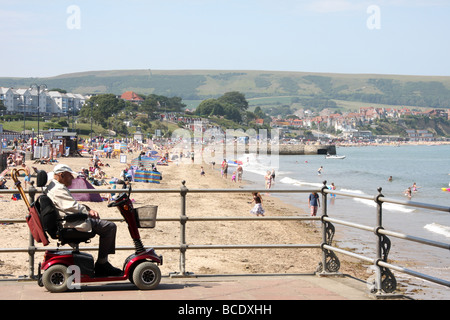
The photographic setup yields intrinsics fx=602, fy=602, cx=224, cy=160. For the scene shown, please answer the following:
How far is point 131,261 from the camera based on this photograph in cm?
700

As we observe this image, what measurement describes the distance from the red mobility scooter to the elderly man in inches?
2.8

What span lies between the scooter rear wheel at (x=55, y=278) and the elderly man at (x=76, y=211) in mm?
388

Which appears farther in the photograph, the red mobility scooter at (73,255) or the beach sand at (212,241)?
the beach sand at (212,241)

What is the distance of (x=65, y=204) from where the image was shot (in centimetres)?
659

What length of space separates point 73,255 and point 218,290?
5.66ft

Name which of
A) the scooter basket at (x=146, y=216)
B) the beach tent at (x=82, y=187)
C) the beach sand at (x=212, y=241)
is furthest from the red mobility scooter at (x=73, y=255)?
the beach tent at (x=82, y=187)

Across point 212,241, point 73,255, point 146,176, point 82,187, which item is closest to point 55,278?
point 73,255

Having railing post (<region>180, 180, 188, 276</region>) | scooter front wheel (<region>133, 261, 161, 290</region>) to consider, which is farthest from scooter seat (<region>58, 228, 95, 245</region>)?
railing post (<region>180, 180, 188, 276</region>)

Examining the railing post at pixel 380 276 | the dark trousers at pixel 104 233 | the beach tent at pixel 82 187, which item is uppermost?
the dark trousers at pixel 104 233

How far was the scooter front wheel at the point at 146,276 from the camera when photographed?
6930 millimetres

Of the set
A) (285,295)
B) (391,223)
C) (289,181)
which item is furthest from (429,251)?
(289,181)

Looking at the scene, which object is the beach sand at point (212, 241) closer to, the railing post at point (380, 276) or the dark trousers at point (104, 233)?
the dark trousers at point (104, 233)

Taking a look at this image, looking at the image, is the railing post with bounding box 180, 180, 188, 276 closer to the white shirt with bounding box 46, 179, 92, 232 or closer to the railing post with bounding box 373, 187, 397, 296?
the white shirt with bounding box 46, 179, 92, 232
